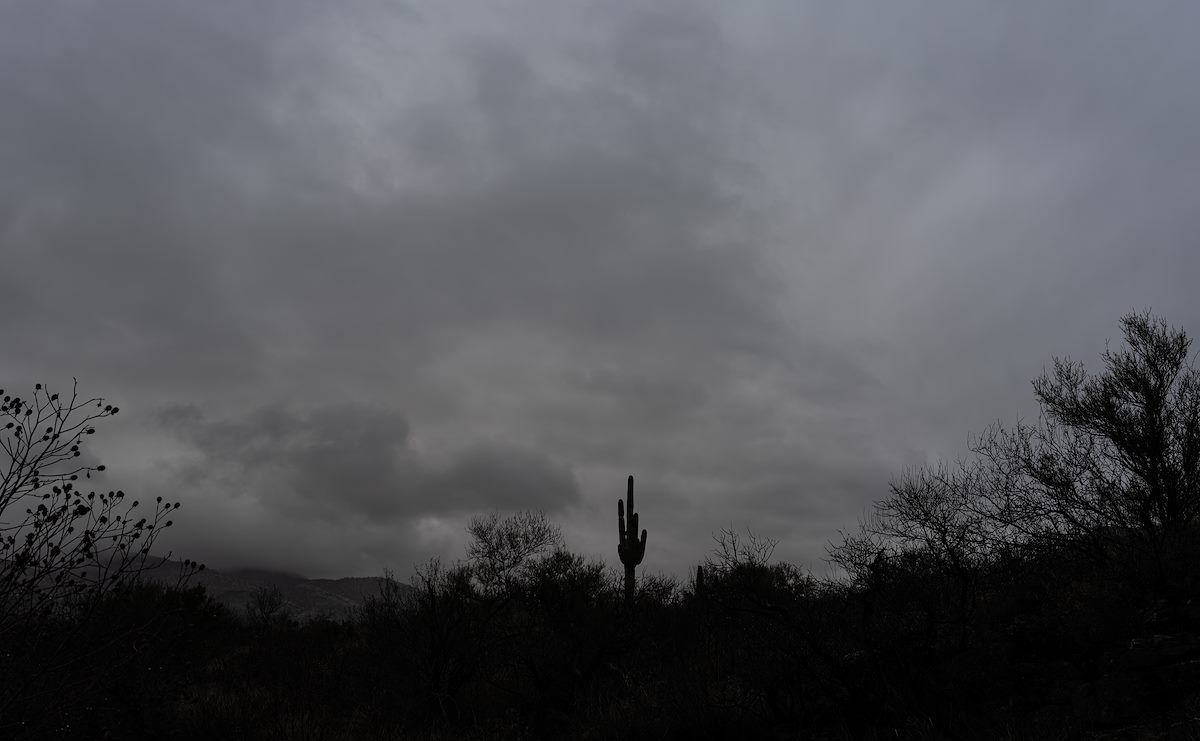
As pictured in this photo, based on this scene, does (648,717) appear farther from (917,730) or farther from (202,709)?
(202,709)

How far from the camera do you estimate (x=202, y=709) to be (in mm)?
13703

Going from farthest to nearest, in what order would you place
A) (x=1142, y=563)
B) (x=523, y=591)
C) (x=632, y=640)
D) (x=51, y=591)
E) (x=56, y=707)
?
(x=523, y=591) < (x=632, y=640) < (x=1142, y=563) < (x=56, y=707) < (x=51, y=591)

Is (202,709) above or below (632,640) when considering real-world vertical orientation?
below

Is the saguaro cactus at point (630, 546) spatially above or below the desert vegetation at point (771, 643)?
above

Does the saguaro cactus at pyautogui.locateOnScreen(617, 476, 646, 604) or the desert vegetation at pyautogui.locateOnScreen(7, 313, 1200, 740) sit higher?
the saguaro cactus at pyautogui.locateOnScreen(617, 476, 646, 604)

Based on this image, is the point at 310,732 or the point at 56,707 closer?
the point at 56,707

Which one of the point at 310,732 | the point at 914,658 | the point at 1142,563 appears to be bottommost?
the point at 310,732

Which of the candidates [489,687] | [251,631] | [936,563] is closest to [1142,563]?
[936,563]

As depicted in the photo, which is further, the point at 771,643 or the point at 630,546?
the point at 630,546

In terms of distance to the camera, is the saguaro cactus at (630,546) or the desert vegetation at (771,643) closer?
the desert vegetation at (771,643)

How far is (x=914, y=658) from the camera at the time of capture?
1005cm

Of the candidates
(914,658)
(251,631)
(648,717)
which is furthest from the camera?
(251,631)

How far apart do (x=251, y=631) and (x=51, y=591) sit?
26.3 m

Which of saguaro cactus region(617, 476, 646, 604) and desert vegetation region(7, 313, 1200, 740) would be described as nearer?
desert vegetation region(7, 313, 1200, 740)
